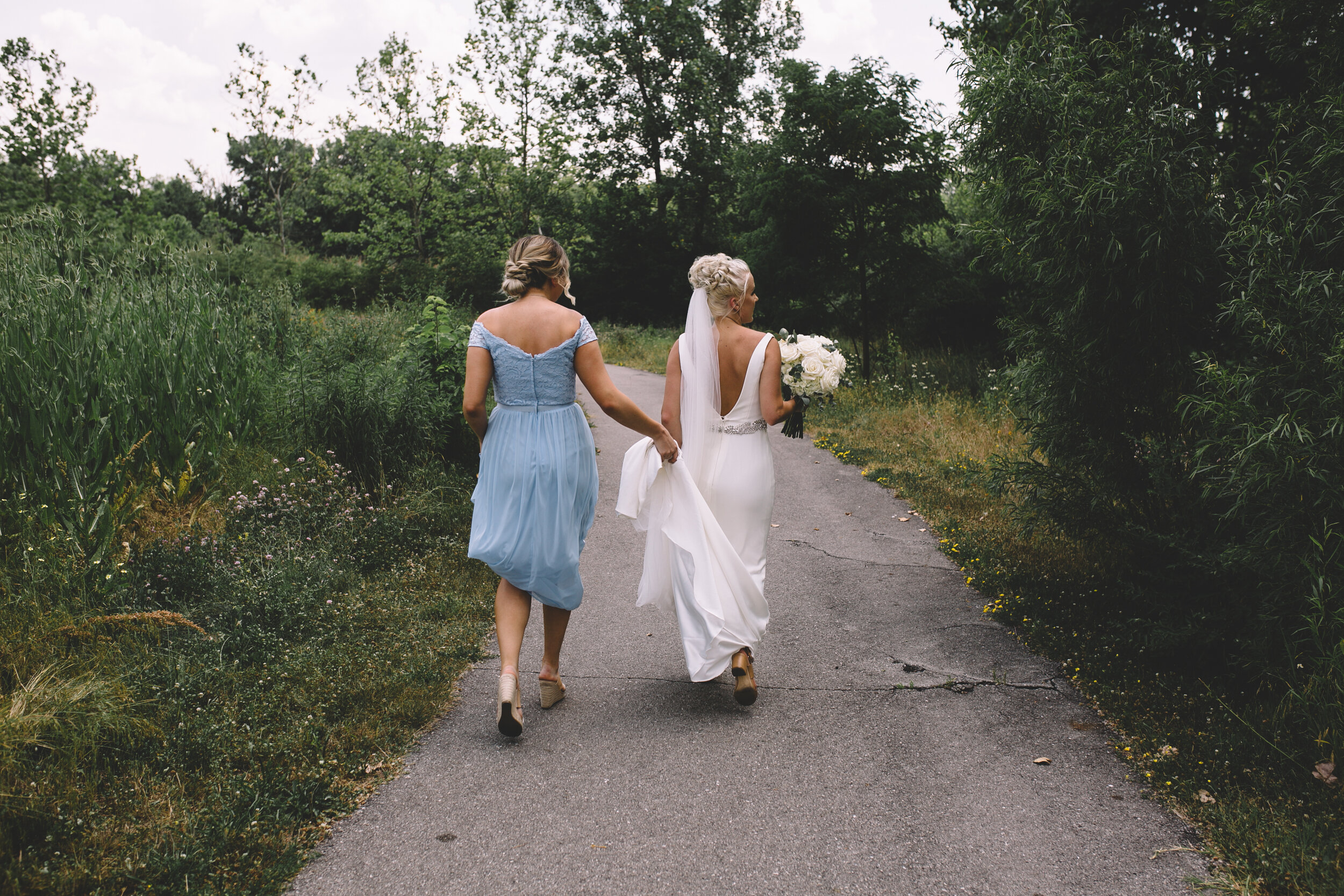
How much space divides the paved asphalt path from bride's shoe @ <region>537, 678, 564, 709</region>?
0.06 metres

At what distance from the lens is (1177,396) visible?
15.6ft

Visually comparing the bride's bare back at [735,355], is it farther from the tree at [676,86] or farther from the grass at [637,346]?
the tree at [676,86]

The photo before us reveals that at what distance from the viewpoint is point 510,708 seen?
3836 mm

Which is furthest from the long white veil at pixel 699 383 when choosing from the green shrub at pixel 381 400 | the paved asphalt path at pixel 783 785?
the green shrub at pixel 381 400

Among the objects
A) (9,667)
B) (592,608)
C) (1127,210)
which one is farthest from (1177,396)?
(9,667)

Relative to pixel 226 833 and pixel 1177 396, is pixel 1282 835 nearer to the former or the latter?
pixel 1177 396

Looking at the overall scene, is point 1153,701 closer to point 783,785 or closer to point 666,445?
point 783,785

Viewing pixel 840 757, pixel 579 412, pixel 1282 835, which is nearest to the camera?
pixel 1282 835

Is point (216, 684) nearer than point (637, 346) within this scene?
Yes

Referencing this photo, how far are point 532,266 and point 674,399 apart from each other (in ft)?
3.59

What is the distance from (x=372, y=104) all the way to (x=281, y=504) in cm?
2442

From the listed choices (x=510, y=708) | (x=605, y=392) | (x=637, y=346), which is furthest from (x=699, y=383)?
(x=637, y=346)

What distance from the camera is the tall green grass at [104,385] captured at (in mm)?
5258

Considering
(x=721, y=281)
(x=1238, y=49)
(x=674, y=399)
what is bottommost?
(x=674, y=399)
